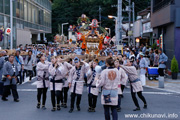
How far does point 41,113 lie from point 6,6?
25.6 m

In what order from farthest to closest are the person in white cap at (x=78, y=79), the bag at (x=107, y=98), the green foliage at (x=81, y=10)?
1. the green foliage at (x=81, y=10)
2. the person in white cap at (x=78, y=79)
3. the bag at (x=107, y=98)

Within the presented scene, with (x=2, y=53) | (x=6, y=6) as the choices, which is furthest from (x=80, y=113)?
(x=6, y=6)

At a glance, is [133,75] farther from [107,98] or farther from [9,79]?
[9,79]

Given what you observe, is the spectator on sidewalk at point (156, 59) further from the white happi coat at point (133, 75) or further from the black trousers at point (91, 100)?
the black trousers at point (91, 100)

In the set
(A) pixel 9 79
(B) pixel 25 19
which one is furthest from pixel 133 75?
(B) pixel 25 19

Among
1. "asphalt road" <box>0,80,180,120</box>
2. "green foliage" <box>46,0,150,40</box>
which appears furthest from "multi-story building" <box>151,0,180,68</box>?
"green foliage" <box>46,0,150,40</box>

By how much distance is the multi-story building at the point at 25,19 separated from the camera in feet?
106

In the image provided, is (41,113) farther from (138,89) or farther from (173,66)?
(173,66)

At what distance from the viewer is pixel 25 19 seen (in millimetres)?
43062

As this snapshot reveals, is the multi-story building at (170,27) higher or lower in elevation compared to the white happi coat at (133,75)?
higher

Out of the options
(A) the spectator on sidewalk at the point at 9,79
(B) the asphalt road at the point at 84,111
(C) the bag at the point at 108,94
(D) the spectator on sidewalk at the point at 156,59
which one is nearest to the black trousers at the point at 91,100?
(B) the asphalt road at the point at 84,111

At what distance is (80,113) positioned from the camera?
9906 mm

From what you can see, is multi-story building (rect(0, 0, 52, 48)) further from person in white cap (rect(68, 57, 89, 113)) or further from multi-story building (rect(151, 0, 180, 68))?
person in white cap (rect(68, 57, 89, 113))

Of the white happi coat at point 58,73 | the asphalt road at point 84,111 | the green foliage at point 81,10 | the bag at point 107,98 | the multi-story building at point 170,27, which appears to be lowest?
the asphalt road at point 84,111
